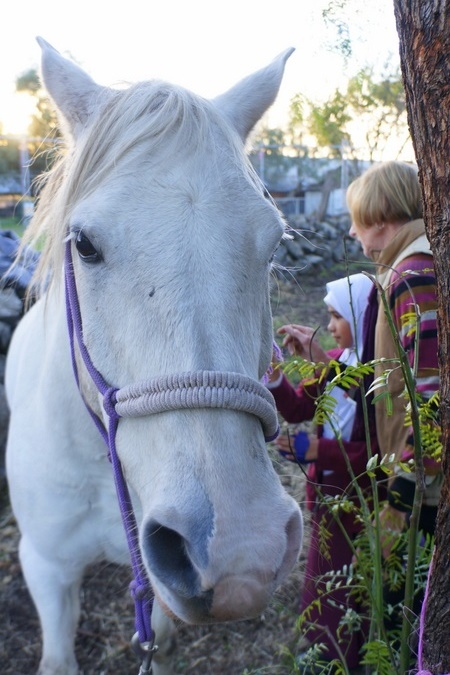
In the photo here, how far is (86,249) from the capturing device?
1.45m

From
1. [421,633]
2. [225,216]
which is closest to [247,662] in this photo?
[421,633]

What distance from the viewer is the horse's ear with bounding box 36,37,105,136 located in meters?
1.81

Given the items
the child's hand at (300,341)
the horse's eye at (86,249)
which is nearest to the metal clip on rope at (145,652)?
the horse's eye at (86,249)

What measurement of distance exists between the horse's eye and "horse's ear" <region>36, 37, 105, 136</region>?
1.87ft

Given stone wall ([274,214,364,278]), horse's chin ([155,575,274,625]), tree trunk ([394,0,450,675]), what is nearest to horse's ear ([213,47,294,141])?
tree trunk ([394,0,450,675])

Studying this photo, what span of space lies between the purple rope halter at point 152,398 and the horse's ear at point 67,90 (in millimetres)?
502

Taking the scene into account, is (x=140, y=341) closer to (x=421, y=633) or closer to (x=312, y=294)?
(x=421, y=633)

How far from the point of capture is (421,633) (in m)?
1.12

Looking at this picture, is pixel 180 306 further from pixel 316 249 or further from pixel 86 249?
pixel 316 249

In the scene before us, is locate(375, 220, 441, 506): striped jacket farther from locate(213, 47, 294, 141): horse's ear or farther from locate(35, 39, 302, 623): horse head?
locate(213, 47, 294, 141): horse's ear

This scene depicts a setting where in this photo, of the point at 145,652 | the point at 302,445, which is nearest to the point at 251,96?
the point at 302,445

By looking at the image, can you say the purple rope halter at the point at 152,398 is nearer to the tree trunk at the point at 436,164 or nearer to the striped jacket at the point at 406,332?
the tree trunk at the point at 436,164

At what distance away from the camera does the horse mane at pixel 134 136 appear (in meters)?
1.56

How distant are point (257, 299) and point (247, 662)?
210cm
